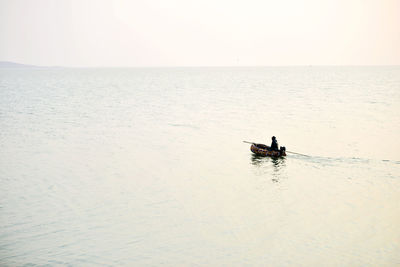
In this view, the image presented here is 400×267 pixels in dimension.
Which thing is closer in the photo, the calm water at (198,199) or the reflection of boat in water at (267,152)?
the calm water at (198,199)

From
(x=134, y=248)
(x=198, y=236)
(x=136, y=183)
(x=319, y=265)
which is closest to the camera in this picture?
(x=319, y=265)

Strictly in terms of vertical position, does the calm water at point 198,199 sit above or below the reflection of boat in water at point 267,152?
below

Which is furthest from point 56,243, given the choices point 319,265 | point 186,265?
point 319,265

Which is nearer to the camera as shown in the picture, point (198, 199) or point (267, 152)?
point (198, 199)

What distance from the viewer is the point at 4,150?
29234mm

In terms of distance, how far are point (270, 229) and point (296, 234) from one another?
1041 mm

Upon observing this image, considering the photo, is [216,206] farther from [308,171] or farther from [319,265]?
[308,171]

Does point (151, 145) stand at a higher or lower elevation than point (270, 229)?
higher

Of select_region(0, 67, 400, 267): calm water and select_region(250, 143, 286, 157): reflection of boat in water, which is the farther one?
select_region(250, 143, 286, 157): reflection of boat in water

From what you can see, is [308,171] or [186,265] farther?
[308,171]

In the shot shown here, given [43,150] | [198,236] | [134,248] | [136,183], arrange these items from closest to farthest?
[134,248], [198,236], [136,183], [43,150]

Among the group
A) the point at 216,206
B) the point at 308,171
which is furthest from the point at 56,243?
the point at 308,171

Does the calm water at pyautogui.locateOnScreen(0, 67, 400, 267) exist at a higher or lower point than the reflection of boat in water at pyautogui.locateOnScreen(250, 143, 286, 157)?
lower

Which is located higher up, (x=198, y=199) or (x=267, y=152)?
(x=267, y=152)
